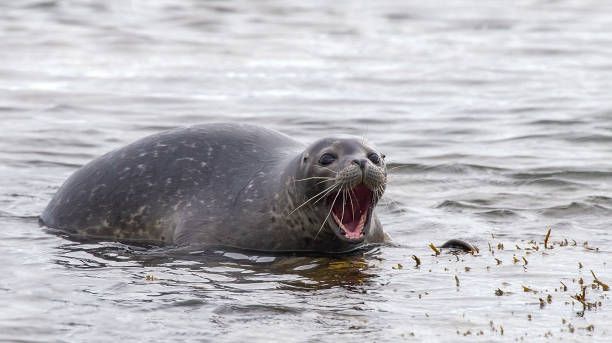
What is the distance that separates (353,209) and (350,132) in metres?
6.19

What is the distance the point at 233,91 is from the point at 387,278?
9.68 metres

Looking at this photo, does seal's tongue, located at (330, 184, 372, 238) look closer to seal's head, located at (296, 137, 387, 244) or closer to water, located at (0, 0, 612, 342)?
seal's head, located at (296, 137, 387, 244)

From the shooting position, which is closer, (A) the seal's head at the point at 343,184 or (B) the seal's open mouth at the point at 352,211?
(A) the seal's head at the point at 343,184

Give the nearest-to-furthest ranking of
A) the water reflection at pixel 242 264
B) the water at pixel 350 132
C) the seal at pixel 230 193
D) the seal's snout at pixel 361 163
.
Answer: the water at pixel 350 132, the water reflection at pixel 242 264, the seal's snout at pixel 361 163, the seal at pixel 230 193

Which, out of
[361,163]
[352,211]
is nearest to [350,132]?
[352,211]

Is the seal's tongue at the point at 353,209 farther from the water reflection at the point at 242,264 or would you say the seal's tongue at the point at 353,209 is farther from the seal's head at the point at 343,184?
the water reflection at the point at 242,264

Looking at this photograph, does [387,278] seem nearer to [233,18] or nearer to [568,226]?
[568,226]

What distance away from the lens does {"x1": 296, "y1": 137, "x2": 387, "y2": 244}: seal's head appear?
7473 millimetres

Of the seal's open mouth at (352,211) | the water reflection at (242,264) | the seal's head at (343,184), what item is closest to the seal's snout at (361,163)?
the seal's head at (343,184)

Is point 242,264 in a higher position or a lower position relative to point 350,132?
lower

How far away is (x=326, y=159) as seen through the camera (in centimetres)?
771

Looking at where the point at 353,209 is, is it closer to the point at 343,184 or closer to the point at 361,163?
the point at 343,184

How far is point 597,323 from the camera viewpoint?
19.9ft

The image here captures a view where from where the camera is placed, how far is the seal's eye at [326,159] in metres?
7.70
